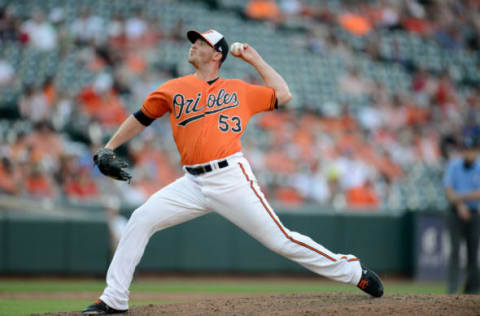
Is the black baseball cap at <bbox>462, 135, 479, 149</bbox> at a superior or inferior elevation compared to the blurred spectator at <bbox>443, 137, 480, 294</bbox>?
superior

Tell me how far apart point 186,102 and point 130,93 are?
25.7 ft

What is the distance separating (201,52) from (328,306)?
6.23 ft

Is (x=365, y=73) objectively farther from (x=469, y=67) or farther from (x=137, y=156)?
(x=137, y=156)

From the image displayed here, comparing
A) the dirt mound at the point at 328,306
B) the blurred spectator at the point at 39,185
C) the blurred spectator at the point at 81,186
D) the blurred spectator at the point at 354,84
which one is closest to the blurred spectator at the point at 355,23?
the blurred spectator at the point at 354,84

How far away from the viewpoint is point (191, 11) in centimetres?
1438

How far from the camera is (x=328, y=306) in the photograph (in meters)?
4.33

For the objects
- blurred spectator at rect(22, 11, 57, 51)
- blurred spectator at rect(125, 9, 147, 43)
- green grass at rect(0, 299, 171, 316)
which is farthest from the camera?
blurred spectator at rect(125, 9, 147, 43)

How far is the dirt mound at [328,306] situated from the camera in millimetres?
4023

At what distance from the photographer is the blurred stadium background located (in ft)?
30.7

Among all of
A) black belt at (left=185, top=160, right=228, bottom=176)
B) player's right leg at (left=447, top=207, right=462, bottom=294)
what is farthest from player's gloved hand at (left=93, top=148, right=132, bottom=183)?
player's right leg at (left=447, top=207, right=462, bottom=294)

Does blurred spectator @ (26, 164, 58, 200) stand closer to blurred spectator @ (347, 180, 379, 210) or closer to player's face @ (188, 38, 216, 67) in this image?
blurred spectator @ (347, 180, 379, 210)

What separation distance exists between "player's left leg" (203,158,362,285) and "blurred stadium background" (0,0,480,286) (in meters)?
5.28

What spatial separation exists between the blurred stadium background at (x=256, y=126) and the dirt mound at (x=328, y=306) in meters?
4.74

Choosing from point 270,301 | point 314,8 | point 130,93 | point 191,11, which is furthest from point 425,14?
point 270,301
